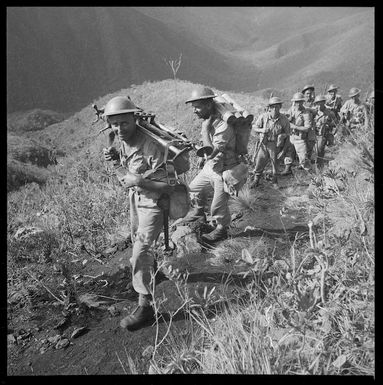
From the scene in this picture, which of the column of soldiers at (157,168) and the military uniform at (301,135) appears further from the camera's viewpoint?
the military uniform at (301,135)

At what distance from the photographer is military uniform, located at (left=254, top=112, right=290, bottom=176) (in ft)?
22.7

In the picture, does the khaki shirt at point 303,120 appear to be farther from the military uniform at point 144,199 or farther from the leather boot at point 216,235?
the military uniform at point 144,199

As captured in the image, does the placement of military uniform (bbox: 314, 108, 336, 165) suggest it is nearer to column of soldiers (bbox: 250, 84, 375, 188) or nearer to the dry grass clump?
column of soldiers (bbox: 250, 84, 375, 188)

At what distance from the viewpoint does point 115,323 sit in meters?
2.91

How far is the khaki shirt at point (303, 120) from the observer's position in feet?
25.8

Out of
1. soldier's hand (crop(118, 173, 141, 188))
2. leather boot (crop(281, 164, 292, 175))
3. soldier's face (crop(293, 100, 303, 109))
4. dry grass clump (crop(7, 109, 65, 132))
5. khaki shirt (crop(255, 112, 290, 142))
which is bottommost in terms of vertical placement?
soldier's hand (crop(118, 173, 141, 188))

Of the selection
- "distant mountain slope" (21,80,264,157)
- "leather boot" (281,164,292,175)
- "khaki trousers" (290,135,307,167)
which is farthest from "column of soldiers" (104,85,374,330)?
"distant mountain slope" (21,80,264,157)

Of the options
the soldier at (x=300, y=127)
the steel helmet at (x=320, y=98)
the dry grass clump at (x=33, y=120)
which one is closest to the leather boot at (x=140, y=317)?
the soldier at (x=300, y=127)

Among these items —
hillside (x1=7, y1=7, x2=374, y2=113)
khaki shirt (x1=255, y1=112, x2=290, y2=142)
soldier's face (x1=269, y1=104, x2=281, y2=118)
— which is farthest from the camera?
hillside (x1=7, y1=7, x2=374, y2=113)

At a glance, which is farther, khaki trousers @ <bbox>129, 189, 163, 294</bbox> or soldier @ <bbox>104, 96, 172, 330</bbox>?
khaki trousers @ <bbox>129, 189, 163, 294</bbox>

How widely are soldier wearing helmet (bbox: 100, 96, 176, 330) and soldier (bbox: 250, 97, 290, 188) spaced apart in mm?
4227

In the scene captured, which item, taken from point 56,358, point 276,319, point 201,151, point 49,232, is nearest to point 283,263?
point 276,319
